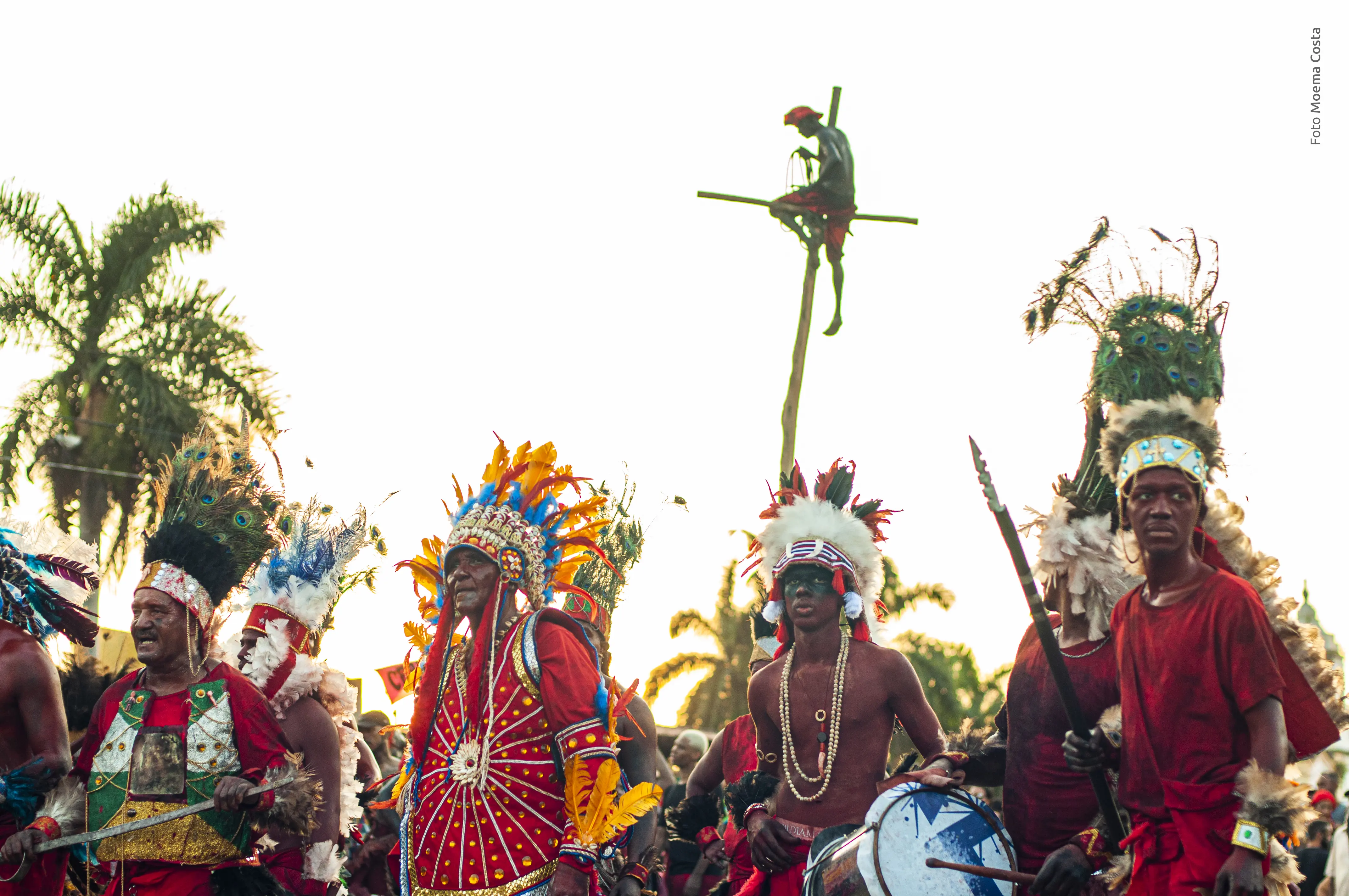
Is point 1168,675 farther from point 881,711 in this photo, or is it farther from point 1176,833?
point 881,711

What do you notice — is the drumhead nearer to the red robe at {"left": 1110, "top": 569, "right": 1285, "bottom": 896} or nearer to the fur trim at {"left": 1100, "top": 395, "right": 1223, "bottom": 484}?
the red robe at {"left": 1110, "top": 569, "right": 1285, "bottom": 896}

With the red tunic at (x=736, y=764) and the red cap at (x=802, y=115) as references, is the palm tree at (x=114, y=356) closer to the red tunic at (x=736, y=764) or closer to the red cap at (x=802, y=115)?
the red cap at (x=802, y=115)

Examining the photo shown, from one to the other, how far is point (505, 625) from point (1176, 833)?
125 inches

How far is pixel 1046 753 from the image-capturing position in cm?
560

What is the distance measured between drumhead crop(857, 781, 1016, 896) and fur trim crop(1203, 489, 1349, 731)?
4.14 feet

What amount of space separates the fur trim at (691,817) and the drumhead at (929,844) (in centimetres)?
180

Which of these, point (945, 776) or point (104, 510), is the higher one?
point (104, 510)

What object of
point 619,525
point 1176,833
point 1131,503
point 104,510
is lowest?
point 1176,833

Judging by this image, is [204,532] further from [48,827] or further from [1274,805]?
[1274,805]

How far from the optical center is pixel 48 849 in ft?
20.6

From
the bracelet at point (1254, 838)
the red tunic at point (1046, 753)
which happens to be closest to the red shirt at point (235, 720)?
the red tunic at point (1046, 753)

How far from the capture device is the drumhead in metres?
5.01

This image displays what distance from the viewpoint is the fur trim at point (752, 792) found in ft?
21.1

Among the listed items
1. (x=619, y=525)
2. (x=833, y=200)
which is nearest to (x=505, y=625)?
(x=619, y=525)
